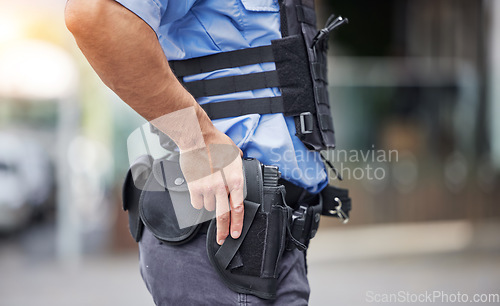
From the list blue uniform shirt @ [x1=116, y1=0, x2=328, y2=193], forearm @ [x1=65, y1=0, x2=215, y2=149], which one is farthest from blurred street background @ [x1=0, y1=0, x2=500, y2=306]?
forearm @ [x1=65, y1=0, x2=215, y2=149]

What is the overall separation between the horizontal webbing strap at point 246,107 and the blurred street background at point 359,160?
11.5ft

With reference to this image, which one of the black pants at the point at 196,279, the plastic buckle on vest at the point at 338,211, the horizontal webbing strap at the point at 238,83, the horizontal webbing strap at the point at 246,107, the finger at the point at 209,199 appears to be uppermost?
the horizontal webbing strap at the point at 238,83

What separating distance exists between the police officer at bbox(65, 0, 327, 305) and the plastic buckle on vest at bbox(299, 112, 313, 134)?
0.09 ft

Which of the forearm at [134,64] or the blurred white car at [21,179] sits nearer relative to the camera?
the forearm at [134,64]

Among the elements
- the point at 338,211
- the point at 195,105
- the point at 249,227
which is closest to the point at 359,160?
the point at 338,211

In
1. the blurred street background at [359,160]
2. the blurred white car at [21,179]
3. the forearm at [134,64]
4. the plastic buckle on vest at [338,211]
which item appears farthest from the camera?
the blurred white car at [21,179]

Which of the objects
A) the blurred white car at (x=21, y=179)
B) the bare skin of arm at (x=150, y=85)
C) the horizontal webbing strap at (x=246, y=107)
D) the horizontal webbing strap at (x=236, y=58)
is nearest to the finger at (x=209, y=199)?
the bare skin of arm at (x=150, y=85)

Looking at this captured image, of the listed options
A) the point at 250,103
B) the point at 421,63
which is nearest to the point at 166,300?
the point at 250,103

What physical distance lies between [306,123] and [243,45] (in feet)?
0.85

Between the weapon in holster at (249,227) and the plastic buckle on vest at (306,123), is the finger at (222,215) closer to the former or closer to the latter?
the weapon in holster at (249,227)

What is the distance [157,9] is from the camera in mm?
1197

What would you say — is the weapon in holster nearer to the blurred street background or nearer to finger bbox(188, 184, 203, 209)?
finger bbox(188, 184, 203, 209)

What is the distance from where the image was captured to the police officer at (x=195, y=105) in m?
1.14

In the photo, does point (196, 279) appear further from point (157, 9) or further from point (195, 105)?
point (157, 9)
